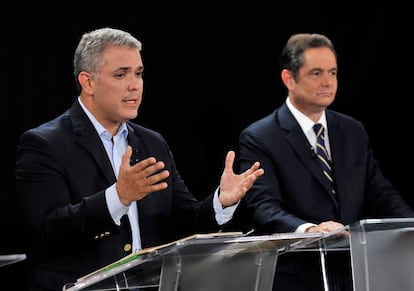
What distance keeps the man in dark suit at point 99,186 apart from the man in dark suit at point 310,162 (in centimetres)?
57

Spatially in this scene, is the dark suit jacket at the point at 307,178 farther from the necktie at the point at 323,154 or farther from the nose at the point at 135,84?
the nose at the point at 135,84

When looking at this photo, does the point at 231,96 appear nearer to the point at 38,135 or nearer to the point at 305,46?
the point at 305,46

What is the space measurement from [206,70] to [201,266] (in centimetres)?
231

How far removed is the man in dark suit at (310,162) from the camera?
165 inches

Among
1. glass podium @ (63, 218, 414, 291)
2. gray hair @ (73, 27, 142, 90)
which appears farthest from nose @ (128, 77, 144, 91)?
glass podium @ (63, 218, 414, 291)

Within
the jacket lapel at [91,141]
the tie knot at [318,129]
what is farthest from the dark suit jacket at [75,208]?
the tie knot at [318,129]

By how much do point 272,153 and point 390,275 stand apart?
1.44m

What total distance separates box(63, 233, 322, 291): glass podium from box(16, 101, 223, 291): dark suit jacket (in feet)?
1.45

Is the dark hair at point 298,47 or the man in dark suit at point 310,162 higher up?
the dark hair at point 298,47

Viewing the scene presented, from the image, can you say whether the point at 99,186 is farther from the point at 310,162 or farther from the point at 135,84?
the point at 310,162

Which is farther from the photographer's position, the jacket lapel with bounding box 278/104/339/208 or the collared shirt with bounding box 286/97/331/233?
the collared shirt with bounding box 286/97/331/233

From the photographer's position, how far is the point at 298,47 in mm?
4598

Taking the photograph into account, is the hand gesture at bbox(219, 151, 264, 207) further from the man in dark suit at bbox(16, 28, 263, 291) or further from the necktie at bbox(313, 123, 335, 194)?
the necktie at bbox(313, 123, 335, 194)

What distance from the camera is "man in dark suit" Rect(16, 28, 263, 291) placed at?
10.6 feet
